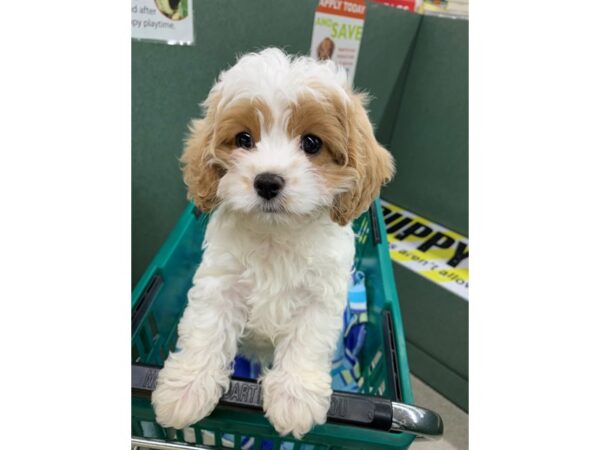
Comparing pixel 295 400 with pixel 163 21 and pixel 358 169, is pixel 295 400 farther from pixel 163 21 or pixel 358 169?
pixel 163 21

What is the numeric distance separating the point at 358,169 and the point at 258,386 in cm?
53

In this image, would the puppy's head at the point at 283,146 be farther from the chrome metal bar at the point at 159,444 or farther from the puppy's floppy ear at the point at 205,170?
the chrome metal bar at the point at 159,444

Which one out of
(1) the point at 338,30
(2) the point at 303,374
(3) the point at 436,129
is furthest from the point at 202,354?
(3) the point at 436,129

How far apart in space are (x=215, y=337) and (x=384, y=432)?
45cm

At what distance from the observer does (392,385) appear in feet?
3.35

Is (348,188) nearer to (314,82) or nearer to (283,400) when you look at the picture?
(314,82)

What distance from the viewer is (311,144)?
38.8 inches

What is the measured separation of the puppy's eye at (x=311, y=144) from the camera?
3.22 ft

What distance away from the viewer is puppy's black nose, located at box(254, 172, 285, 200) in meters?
0.88

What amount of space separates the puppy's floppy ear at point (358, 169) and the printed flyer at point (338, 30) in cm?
Answer: 87

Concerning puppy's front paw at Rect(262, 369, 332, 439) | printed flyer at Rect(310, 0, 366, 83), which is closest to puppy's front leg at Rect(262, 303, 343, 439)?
puppy's front paw at Rect(262, 369, 332, 439)

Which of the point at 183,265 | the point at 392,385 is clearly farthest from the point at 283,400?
the point at 183,265

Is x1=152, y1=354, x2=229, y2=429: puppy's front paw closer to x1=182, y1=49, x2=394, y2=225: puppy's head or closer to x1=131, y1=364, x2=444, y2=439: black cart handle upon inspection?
x1=131, y1=364, x2=444, y2=439: black cart handle

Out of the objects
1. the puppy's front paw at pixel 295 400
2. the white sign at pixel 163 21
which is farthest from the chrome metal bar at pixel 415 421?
the white sign at pixel 163 21
